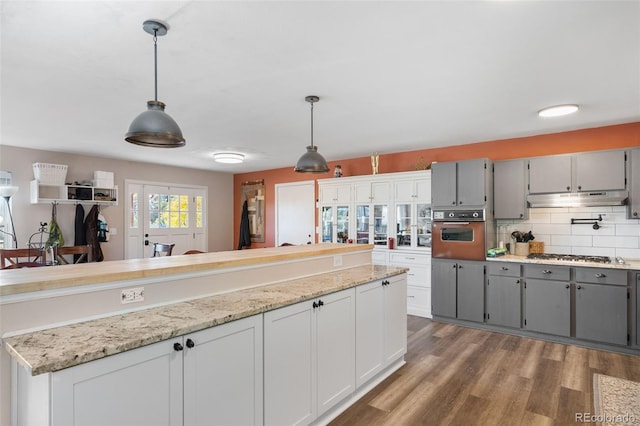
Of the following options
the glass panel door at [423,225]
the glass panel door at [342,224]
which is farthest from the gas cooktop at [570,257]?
the glass panel door at [342,224]

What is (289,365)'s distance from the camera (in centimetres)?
211

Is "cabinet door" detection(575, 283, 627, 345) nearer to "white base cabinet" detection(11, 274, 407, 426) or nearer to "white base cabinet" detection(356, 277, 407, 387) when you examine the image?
"white base cabinet" detection(356, 277, 407, 387)

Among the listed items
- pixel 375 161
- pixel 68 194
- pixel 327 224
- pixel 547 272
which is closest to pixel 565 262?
pixel 547 272

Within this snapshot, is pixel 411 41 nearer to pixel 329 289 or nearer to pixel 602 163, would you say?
pixel 329 289

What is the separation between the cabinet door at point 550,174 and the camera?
4123 mm

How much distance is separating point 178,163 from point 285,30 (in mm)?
5318

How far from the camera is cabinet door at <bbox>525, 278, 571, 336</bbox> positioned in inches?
154

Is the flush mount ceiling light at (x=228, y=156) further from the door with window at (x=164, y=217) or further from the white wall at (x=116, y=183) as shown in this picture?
the door with window at (x=164, y=217)

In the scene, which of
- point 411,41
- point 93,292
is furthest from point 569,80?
point 93,292

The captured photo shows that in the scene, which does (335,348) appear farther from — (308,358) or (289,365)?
(289,365)

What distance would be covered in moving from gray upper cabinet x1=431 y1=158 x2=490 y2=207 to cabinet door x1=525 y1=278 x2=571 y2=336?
1.18m

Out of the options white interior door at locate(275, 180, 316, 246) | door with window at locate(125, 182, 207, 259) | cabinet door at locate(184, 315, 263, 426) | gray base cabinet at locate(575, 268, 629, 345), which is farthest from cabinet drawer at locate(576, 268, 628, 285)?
door with window at locate(125, 182, 207, 259)

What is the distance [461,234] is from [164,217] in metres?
5.56

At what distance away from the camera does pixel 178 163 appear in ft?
22.0
